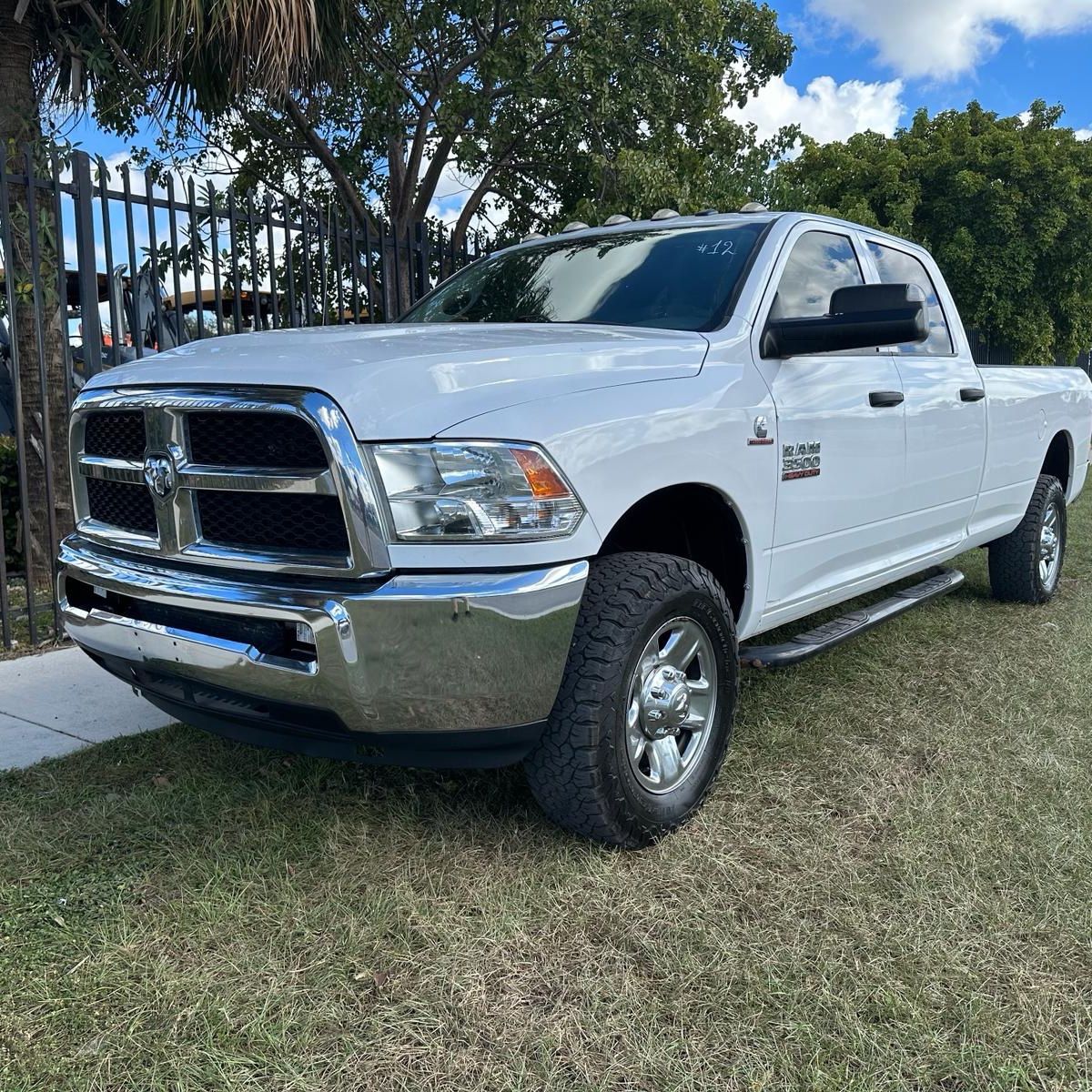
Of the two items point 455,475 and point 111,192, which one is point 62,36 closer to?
point 111,192

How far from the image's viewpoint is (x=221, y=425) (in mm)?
2629

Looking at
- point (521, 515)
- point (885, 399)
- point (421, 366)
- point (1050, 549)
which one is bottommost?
point (1050, 549)

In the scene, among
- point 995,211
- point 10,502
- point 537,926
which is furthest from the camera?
point 995,211

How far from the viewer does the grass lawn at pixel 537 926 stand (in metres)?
2.05

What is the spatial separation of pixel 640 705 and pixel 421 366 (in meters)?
1.09

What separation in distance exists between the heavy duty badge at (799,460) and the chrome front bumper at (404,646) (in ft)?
3.60

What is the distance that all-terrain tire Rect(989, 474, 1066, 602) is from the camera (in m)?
5.76

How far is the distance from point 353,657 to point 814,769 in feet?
5.96

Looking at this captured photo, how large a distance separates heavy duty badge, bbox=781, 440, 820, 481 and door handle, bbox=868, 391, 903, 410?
1.64ft

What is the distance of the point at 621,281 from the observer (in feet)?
12.2

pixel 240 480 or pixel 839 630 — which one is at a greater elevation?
pixel 240 480

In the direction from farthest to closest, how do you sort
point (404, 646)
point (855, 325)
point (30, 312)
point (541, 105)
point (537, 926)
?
point (541, 105)
point (30, 312)
point (855, 325)
point (537, 926)
point (404, 646)

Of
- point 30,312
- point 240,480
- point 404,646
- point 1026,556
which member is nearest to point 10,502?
point 30,312

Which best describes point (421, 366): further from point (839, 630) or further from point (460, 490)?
point (839, 630)
